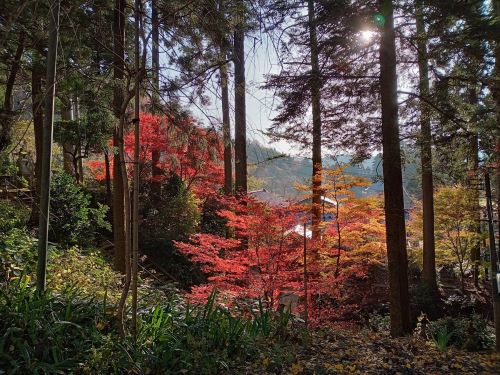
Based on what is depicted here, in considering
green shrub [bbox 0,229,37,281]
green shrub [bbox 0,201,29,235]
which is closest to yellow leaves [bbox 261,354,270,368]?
green shrub [bbox 0,229,37,281]

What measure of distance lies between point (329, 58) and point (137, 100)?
12.3 ft

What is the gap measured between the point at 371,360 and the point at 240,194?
5196 millimetres

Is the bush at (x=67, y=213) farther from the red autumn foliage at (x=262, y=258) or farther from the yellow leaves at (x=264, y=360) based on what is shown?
the yellow leaves at (x=264, y=360)

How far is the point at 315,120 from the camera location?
23.8 ft

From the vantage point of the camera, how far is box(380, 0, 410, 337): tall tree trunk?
5273 mm

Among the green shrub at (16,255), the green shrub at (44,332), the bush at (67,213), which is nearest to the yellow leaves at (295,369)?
the green shrub at (44,332)

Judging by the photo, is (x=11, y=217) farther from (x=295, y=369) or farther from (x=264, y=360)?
(x=295, y=369)

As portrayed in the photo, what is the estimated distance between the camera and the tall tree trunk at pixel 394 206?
5.27 m

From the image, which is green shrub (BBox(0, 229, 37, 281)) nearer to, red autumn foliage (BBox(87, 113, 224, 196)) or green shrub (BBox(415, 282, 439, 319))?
red autumn foliage (BBox(87, 113, 224, 196))

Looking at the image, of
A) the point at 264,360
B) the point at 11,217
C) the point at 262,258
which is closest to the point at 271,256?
the point at 262,258

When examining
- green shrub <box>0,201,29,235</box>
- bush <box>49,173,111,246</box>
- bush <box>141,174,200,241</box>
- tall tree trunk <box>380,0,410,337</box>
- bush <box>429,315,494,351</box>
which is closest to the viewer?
tall tree trunk <box>380,0,410,337</box>

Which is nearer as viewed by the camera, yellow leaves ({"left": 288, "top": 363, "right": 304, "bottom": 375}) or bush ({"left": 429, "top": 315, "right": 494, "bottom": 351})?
yellow leaves ({"left": 288, "top": 363, "right": 304, "bottom": 375})

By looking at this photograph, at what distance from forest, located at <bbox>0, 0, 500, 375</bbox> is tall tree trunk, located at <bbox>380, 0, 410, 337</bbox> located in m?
0.03

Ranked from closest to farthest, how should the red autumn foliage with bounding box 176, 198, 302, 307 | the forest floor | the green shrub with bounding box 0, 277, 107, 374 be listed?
1. the green shrub with bounding box 0, 277, 107, 374
2. the forest floor
3. the red autumn foliage with bounding box 176, 198, 302, 307
